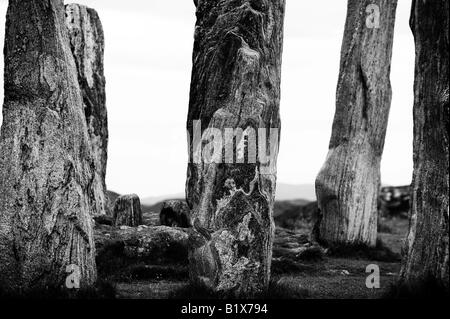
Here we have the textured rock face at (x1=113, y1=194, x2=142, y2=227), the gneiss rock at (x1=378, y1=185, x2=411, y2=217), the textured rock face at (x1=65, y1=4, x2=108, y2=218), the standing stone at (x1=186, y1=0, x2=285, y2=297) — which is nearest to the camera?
the standing stone at (x1=186, y1=0, x2=285, y2=297)

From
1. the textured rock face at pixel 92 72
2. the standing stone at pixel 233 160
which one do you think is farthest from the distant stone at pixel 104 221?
the standing stone at pixel 233 160

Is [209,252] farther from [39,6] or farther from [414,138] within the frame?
[39,6]

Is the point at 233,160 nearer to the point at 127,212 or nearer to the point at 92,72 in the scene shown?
the point at 127,212

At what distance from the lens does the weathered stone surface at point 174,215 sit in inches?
702

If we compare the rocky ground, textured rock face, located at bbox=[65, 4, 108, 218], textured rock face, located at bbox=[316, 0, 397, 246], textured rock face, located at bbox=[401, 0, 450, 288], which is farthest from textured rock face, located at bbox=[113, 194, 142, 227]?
textured rock face, located at bbox=[401, 0, 450, 288]

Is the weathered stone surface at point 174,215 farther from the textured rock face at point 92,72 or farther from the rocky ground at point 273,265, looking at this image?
the textured rock face at point 92,72

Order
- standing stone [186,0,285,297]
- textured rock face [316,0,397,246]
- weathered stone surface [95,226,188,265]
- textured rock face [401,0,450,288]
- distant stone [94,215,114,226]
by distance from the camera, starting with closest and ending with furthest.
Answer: textured rock face [401,0,450,288], standing stone [186,0,285,297], weathered stone surface [95,226,188,265], distant stone [94,215,114,226], textured rock face [316,0,397,246]

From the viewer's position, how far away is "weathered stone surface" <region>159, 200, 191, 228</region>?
17.8 metres

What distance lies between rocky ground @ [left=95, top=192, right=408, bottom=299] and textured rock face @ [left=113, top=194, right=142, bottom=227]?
0.40 meters

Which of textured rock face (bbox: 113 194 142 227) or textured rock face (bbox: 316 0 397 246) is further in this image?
textured rock face (bbox: 316 0 397 246)

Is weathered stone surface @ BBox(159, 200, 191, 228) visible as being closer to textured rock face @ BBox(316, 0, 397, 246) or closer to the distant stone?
the distant stone

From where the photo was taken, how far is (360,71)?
59.4 feet
